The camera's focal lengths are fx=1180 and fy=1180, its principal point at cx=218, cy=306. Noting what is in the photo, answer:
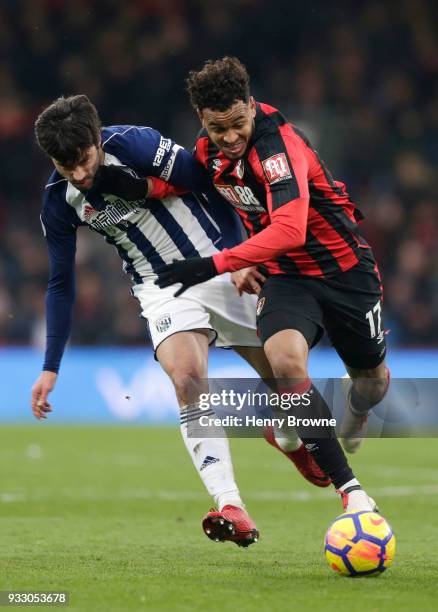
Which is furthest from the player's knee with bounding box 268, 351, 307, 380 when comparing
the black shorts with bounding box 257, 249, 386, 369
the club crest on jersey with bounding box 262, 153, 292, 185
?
the club crest on jersey with bounding box 262, 153, 292, 185

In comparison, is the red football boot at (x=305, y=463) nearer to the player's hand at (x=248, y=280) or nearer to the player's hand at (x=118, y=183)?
the player's hand at (x=248, y=280)

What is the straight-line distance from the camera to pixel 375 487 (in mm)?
8242

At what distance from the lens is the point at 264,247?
16.0ft

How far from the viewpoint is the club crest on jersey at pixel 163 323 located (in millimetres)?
5559

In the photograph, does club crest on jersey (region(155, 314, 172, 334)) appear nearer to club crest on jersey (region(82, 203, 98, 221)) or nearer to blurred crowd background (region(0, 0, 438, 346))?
club crest on jersey (region(82, 203, 98, 221))

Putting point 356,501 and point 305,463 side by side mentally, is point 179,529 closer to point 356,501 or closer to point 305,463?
point 305,463

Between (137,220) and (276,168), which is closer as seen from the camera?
(276,168)

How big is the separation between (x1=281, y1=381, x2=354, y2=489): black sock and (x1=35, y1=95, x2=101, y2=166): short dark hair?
55.4 inches

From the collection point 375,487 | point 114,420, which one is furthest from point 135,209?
point 114,420

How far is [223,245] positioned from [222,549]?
4.89 ft

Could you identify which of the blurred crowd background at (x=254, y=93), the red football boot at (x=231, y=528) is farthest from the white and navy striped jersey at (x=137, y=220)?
the blurred crowd background at (x=254, y=93)

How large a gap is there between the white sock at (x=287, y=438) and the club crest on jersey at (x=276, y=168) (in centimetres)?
137

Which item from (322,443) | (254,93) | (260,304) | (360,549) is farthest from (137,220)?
(254,93)

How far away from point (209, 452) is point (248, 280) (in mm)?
821
